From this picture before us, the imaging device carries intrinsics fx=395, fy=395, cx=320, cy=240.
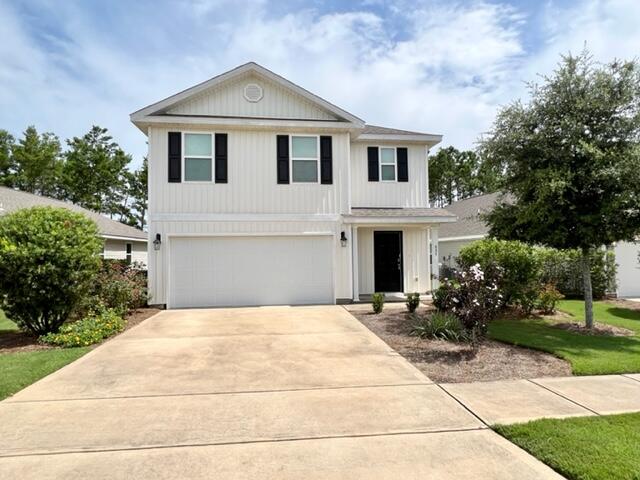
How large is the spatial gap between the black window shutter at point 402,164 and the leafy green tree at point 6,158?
3131cm

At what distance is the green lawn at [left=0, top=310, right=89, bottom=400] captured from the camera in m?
5.33

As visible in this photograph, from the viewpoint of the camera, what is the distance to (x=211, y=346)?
755cm

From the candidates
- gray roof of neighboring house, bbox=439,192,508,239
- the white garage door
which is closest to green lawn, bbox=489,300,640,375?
the white garage door

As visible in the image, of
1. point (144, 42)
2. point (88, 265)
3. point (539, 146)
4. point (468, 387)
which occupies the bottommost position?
point (468, 387)

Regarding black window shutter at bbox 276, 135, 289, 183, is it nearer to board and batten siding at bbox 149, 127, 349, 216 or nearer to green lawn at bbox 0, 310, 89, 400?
board and batten siding at bbox 149, 127, 349, 216

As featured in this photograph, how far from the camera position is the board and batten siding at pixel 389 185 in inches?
562

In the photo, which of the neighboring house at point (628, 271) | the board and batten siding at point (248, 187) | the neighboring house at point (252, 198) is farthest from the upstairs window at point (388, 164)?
the neighboring house at point (628, 271)

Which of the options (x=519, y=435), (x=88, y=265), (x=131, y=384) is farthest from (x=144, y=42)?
(x=519, y=435)

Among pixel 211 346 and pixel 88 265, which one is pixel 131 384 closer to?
pixel 211 346

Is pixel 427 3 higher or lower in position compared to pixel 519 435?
higher

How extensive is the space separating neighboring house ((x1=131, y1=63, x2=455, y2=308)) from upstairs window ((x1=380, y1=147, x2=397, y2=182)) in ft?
4.82

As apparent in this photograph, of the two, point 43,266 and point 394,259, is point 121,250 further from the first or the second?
point 394,259

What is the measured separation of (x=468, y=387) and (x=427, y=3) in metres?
9.20

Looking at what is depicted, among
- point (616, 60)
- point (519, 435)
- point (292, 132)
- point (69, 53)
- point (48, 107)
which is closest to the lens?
point (519, 435)
